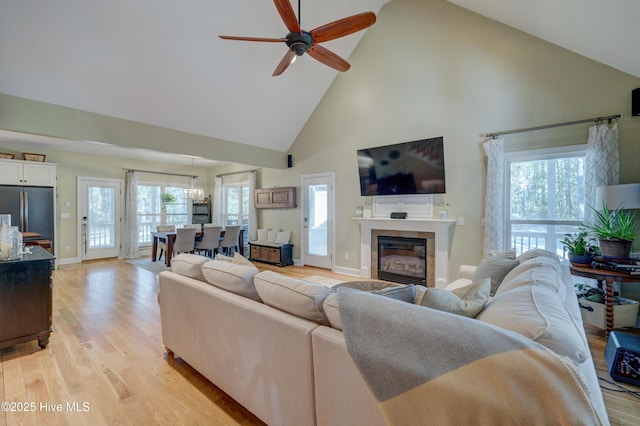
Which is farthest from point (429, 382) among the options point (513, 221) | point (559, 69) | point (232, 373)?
point (559, 69)

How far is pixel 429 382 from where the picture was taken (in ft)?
2.74

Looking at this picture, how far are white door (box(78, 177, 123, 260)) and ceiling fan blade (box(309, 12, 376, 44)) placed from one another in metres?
7.01

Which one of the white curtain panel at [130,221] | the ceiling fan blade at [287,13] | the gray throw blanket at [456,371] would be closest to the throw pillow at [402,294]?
the gray throw blanket at [456,371]

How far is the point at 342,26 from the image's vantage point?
8.55ft

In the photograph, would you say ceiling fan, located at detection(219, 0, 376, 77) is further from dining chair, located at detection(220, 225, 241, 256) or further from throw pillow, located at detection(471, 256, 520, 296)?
dining chair, located at detection(220, 225, 241, 256)

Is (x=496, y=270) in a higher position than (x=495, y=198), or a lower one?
lower

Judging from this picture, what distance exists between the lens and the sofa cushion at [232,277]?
5.82 ft

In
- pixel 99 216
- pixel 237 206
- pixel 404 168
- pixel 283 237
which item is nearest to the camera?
pixel 404 168

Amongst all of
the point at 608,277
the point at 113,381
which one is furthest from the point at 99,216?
the point at 608,277

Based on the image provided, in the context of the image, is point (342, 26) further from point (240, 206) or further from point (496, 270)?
point (240, 206)

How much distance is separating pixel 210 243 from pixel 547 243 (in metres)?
6.24

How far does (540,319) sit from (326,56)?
10.4 feet

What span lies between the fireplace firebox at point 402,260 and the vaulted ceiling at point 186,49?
3099 millimetres

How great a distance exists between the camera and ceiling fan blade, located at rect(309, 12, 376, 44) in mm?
2539
